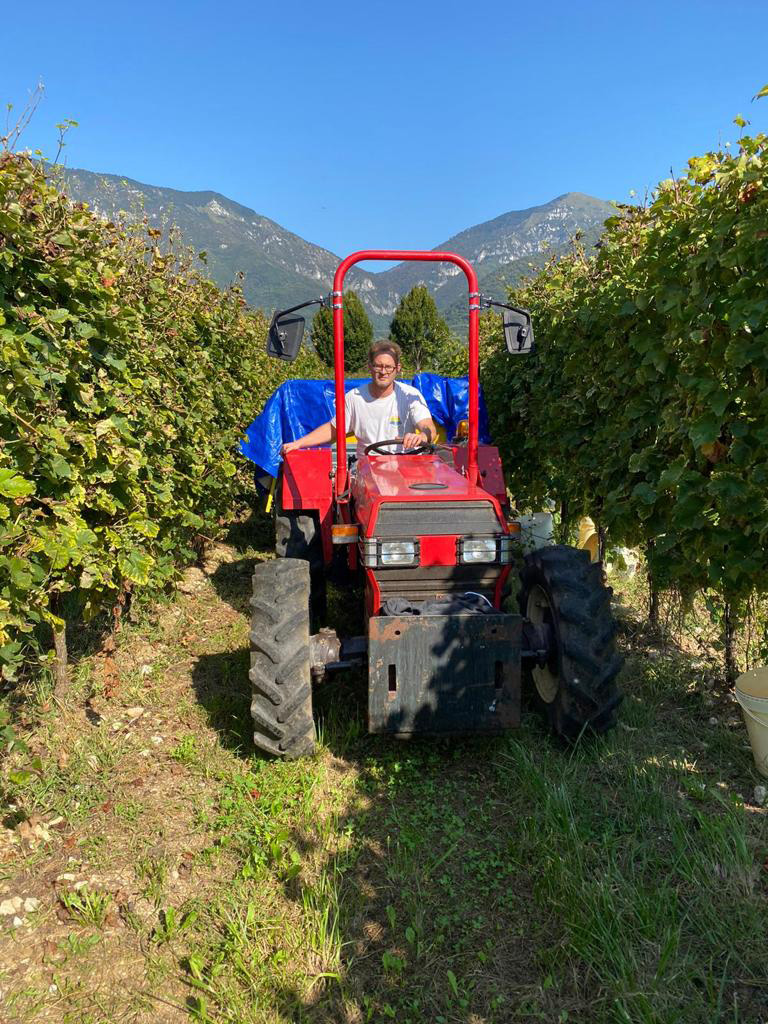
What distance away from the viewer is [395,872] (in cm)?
247

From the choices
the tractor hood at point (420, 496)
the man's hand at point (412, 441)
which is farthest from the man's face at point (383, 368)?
the tractor hood at point (420, 496)

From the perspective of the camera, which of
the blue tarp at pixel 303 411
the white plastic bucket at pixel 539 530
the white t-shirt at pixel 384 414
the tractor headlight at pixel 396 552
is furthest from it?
the blue tarp at pixel 303 411

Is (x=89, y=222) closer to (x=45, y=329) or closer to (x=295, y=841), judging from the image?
(x=45, y=329)

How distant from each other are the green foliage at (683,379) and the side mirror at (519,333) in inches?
19.4

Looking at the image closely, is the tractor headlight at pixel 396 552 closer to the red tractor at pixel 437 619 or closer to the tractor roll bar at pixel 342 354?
the red tractor at pixel 437 619

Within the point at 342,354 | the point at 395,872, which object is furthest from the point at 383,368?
the point at 395,872

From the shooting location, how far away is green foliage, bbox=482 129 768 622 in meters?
2.80

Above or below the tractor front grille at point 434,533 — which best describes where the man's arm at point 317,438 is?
above

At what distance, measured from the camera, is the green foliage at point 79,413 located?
102 inches

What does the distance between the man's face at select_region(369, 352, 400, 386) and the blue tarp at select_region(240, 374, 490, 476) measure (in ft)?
6.55

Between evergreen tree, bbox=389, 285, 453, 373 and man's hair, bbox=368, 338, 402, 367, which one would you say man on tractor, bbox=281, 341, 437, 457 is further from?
evergreen tree, bbox=389, 285, 453, 373

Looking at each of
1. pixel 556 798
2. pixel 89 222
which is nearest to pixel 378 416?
pixel 89 222

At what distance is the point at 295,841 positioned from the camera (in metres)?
2.63

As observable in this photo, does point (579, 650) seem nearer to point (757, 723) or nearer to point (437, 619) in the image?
point (437, 619)
